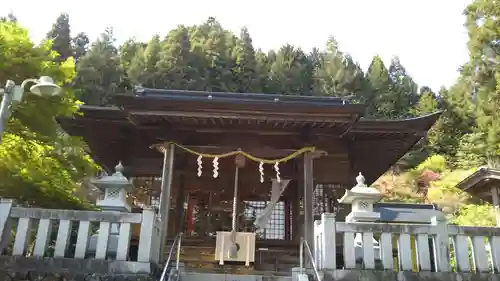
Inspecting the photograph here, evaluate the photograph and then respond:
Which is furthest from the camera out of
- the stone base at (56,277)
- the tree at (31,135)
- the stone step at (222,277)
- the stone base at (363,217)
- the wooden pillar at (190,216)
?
the wooden pillar at (190,216)

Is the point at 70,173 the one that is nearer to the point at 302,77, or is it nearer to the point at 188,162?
the point at 188,162

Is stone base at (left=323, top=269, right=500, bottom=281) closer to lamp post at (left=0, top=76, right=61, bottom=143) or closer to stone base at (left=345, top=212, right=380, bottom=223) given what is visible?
stone base at (left=345, top=212, right=380, bottom=223)

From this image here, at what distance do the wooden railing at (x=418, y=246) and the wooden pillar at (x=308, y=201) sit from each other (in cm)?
245

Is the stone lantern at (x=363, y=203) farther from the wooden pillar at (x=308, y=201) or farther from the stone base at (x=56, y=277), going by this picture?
the stone base at (x=56, y=277)

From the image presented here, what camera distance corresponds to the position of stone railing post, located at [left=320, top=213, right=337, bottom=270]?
7.96 m

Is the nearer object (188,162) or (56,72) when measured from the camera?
(56,72)

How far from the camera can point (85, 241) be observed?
796 cm

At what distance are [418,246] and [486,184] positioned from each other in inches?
113

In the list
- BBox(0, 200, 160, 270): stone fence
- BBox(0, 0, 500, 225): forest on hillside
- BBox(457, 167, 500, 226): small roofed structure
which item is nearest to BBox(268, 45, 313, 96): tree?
BBox(0, 0, 500, 225): forest on hillside

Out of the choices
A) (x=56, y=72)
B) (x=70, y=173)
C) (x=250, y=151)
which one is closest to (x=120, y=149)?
(x=70, y=173)

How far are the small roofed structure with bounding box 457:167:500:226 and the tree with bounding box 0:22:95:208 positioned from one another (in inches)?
380

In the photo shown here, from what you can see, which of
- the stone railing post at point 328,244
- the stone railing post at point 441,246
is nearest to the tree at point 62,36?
the stone railing post at point 328,244

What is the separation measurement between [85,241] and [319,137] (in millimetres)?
6367

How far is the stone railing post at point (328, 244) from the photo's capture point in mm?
7961
